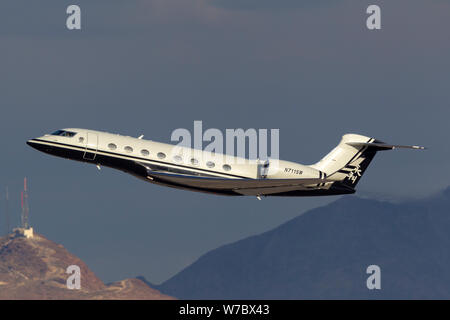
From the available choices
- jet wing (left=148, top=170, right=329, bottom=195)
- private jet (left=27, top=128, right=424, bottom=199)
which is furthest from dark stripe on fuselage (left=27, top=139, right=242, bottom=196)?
jet wing (left=148, top=170, right=329, bottom=195)

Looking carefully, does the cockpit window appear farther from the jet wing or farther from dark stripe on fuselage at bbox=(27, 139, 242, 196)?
the jet wing

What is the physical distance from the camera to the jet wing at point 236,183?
225 ft

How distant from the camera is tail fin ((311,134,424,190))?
7538 cm

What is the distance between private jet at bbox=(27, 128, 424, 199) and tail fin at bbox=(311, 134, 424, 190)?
1.63 metres

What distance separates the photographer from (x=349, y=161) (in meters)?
75.9

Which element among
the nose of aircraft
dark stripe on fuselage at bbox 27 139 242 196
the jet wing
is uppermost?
the nose of aircraft

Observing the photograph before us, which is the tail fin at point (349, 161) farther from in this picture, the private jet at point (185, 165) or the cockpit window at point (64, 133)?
Answer: the cockpit window at point (64, 133)

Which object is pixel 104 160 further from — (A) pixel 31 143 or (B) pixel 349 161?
(B) pixel 349 161

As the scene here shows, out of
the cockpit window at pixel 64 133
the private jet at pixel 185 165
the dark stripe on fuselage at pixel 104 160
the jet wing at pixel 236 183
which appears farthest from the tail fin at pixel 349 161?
the cockpit window at pixel 64 133

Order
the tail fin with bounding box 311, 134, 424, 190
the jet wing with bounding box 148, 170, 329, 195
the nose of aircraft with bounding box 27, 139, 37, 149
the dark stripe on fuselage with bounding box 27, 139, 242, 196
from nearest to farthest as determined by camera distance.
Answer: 1. the dark stripe on fuselage with bounding box 27, 139, 242, 196
2. the jet wing with bounding box 148, 170, 329, 195
3. the nose of aircraft with bounding box 27, 139, 37, 149
4. the tail fin with bounding box 311, 134, 424, 190

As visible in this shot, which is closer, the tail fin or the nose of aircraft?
the nose of aircraft

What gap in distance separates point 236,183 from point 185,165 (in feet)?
13.5
